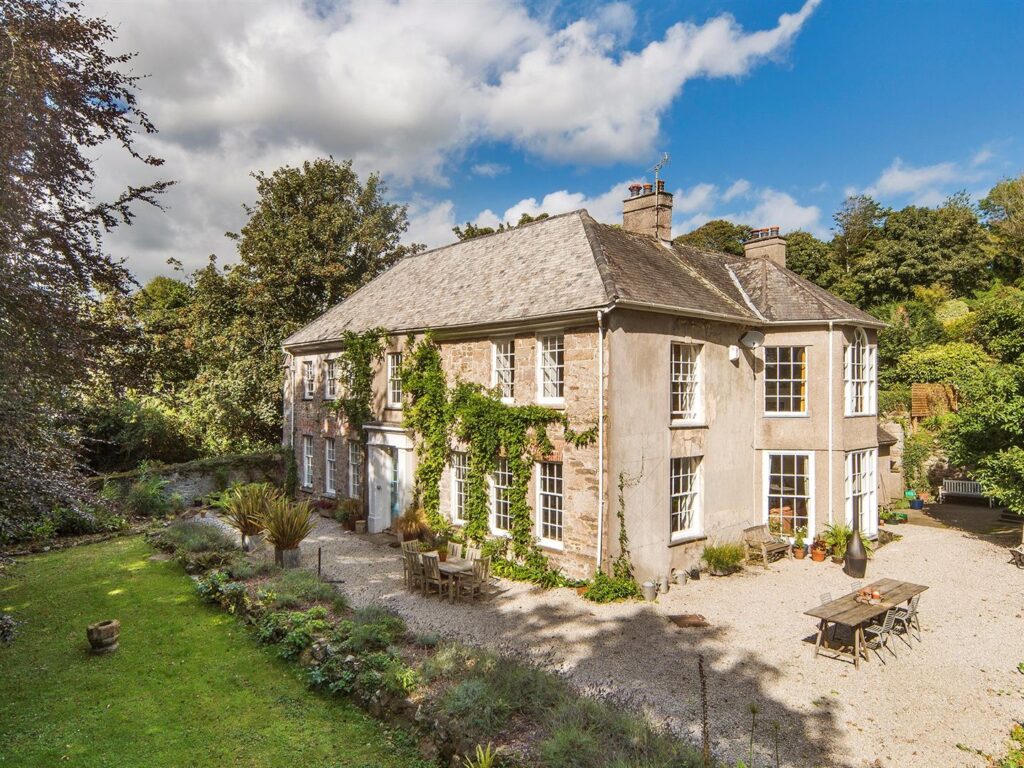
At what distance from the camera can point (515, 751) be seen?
6.73 m

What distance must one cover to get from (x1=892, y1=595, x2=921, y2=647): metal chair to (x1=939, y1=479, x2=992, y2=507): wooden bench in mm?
15680

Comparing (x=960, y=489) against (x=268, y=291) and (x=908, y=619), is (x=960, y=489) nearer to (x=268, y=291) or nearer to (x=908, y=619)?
(x=908, y=619)

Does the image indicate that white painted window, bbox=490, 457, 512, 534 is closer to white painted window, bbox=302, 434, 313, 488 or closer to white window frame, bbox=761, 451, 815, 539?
Result: white window frame, bbox=761, 451, 815, 539

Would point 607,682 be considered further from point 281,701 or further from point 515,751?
point 281,701

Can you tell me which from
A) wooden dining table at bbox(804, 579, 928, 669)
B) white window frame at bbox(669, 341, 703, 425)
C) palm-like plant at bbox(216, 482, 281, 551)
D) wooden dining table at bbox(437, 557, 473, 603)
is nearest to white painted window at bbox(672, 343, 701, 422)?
white window frame at bbox(669, 341, 703, 425)

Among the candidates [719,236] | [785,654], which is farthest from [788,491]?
[719,236]

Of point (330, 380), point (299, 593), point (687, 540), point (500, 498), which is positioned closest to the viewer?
point (299, 593)

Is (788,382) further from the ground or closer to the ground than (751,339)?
closer to the ground

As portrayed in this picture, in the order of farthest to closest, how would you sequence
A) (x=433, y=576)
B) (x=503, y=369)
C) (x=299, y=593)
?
1. (x=503, y=369)
2. (x=433, y=576)
3. (x=299, y=593)

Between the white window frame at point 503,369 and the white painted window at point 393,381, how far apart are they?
4466 mm

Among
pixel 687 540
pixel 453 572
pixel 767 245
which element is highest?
pixel 767 245

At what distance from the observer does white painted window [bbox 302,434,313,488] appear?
2550 cm

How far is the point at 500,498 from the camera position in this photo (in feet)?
53.1

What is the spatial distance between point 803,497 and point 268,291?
26834mm
